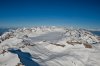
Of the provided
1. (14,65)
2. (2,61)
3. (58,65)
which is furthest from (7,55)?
(58,65)

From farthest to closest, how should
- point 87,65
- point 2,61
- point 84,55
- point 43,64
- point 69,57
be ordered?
point 84,55, point 69,57, point 87,65, point 43,64, point 2,61

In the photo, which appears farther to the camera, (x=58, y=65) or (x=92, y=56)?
(x=92, y=56)

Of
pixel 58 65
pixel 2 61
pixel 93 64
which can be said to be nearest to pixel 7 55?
pixel 2 61

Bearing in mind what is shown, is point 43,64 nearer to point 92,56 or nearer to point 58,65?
point 58,65

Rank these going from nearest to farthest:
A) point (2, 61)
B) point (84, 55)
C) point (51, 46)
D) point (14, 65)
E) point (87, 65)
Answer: point (14, 65), point (2, 61), point (87, 65), point (84, 55), point (51, 46)

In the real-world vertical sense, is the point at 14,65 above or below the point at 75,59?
→ above

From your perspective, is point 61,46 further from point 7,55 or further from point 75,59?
point 7,55

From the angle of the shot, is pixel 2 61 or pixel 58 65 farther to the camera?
pixel 58 65

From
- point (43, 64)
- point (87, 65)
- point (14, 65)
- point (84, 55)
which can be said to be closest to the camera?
point (14, 65)

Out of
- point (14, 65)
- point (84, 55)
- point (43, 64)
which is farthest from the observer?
point (84, 55)
